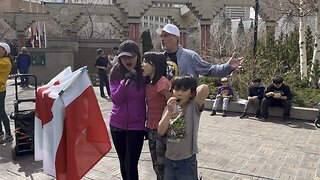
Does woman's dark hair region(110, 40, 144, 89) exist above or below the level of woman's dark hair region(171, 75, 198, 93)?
above

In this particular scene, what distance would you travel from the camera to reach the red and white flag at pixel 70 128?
3127 millimetres

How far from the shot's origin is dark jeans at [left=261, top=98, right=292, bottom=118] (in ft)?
25.3

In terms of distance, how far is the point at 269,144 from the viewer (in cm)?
596

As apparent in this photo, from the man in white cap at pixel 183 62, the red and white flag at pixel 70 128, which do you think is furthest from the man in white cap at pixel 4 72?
the man in white cap at pixel 183 62

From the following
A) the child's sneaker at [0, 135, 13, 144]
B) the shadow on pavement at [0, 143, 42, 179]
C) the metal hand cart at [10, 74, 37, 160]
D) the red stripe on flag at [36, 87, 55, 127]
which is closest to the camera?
the red stripe on flag at [36, 87, 55, 127]

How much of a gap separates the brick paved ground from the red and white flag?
114 cm

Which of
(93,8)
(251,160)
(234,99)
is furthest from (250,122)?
(93,8)

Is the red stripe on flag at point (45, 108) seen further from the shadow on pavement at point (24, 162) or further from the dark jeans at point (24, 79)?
the dark jeans at point (24, 79)

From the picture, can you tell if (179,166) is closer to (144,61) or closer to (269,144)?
(144,61)

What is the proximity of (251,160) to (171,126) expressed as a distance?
268 centimetres

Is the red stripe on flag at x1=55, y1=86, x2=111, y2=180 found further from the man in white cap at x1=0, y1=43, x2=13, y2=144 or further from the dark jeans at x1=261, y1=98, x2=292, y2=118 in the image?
the dark jeans at x1=261, y1=98, x2=292, y2=118

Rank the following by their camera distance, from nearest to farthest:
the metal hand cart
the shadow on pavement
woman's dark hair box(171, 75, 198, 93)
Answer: woman's dark hair box(171, 75, 198, 93), the shadow on pavement, the metal hand cart

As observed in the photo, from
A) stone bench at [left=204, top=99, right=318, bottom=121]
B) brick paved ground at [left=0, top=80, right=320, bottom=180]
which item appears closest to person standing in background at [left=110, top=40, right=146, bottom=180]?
brick paved ground at [left=0, top=80, right=320, bottom=180]

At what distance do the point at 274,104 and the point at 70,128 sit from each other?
6055 mm
